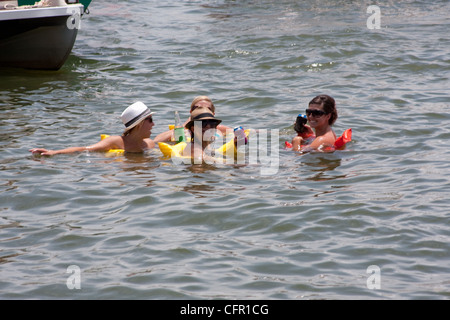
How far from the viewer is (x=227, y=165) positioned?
8547mm

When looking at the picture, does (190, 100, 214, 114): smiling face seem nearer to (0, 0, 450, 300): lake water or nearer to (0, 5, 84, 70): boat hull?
(0, 0, 450, 300): lake water

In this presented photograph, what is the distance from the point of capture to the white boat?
43.4 feet

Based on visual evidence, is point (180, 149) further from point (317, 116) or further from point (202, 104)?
point (317, 116)

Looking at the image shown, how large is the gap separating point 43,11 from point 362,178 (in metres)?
8.03

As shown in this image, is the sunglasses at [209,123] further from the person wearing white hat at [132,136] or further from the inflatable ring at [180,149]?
the person wearing white hat at [132,136]

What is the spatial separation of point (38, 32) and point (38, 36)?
A: 95 millimetres

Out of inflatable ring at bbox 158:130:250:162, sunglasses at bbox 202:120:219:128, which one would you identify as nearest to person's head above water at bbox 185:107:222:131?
sunglasses at bbox 202:120:219:128

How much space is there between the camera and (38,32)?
44.8ft

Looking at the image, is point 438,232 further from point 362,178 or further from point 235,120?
point 235,120

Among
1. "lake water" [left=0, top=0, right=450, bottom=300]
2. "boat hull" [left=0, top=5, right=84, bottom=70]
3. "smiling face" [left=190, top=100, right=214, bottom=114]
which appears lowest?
"lake water" [left=0, top=0, right=450, bottom=300]

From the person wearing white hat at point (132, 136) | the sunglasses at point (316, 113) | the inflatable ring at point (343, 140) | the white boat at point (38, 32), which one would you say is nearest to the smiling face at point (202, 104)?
the person wearing white hat at point (132, 136)

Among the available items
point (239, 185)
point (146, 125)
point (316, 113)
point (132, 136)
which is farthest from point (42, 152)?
point (316, 113)

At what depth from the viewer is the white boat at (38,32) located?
1323 cm
